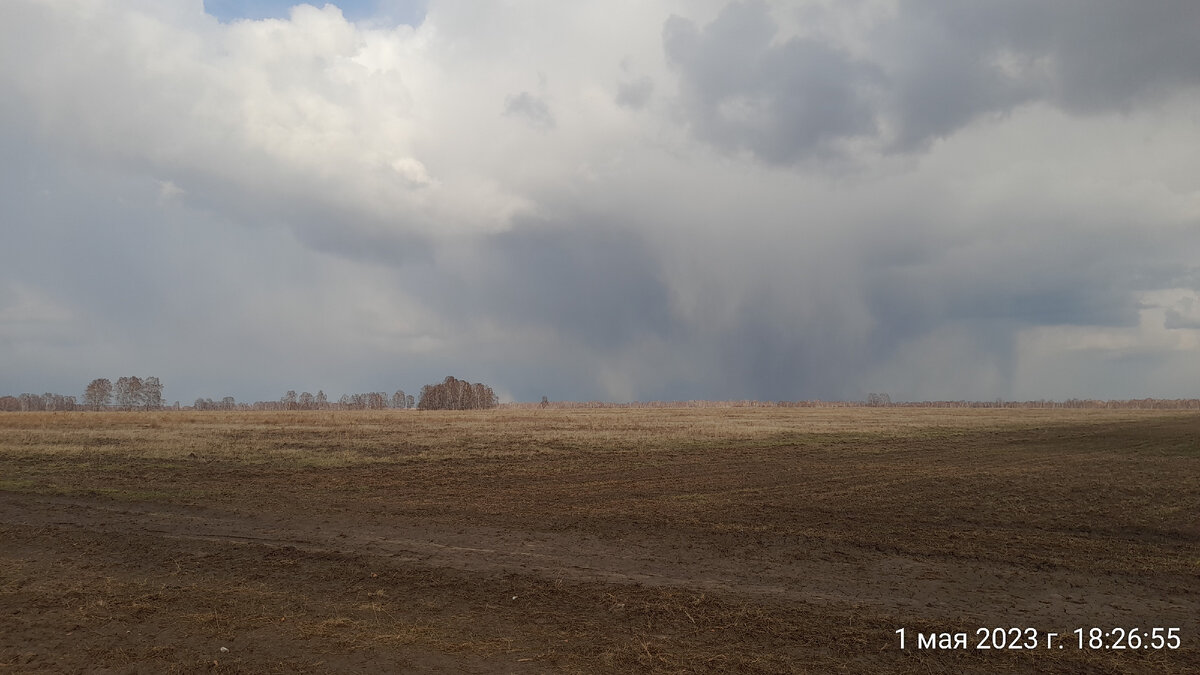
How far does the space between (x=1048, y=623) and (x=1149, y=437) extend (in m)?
46.3

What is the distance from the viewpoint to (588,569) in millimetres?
10742

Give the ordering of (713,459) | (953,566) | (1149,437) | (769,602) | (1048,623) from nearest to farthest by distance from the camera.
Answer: (1048,623), (769,602), (953,566), (713,459), (1149,437)

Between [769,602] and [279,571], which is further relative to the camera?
[279,571]

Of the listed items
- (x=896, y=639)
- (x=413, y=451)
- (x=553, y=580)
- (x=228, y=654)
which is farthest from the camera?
(x=413, y=451)

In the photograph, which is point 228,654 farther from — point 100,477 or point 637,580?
point 100,477

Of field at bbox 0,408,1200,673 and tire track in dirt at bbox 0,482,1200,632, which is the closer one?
field at bbox 0,408,1200,673

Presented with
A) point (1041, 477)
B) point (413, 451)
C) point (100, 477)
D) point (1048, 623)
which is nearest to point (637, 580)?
point (1048, 623)

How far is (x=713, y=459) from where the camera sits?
30719mm

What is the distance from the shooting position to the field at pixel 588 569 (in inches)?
285

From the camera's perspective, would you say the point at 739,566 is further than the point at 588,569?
Yes

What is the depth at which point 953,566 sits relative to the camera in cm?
1119

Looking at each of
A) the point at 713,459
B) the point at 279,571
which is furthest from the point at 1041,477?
the point at 279,571

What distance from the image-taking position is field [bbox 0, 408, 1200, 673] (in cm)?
723

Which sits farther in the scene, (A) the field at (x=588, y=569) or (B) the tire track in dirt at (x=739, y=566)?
(B) the tire track in dirt at (x=739, y=566)
